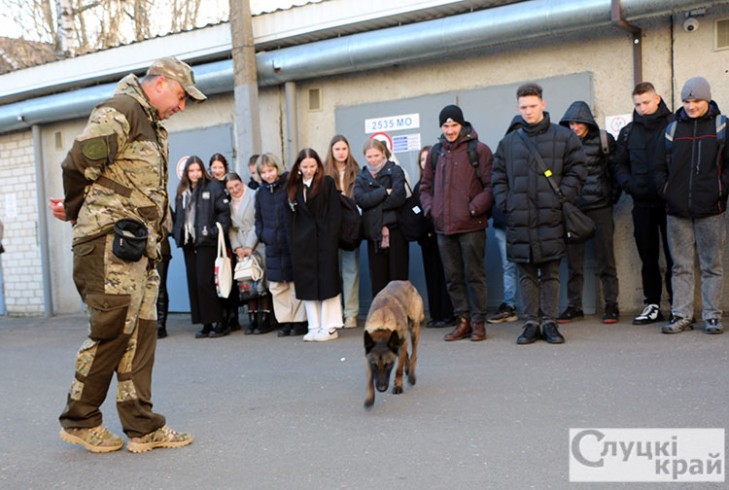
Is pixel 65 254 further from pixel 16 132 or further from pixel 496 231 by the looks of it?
pixel 496 231

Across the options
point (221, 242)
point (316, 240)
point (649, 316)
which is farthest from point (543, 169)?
point (221, 242)

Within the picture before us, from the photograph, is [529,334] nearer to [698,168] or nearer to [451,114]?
[698,168]

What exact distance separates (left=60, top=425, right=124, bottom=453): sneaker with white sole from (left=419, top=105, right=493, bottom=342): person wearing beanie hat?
4039 mm

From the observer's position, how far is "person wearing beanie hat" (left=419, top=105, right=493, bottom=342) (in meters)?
7.82

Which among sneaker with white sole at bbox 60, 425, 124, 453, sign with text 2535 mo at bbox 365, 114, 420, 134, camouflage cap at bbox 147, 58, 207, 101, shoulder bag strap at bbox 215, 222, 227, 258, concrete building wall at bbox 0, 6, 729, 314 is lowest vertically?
sneaker with white sole at bbox 60, 425, 124, 453

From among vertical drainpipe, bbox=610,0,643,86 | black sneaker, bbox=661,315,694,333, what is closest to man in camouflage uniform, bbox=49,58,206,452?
black sneaker, bbox=661,315,694,333

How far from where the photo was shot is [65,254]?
45.0 feet

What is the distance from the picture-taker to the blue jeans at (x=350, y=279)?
366 inches

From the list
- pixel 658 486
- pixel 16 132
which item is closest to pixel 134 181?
pixel 658 486

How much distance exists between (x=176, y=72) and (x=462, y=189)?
3906mm

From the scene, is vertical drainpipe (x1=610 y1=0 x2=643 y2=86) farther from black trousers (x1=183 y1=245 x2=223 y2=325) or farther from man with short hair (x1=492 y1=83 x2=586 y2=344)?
black trousers (x1=183 y1=245 x2=223 y2=325)

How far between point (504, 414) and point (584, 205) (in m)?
3.85

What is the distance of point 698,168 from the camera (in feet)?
23.5

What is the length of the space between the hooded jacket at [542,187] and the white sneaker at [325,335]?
2418mm
